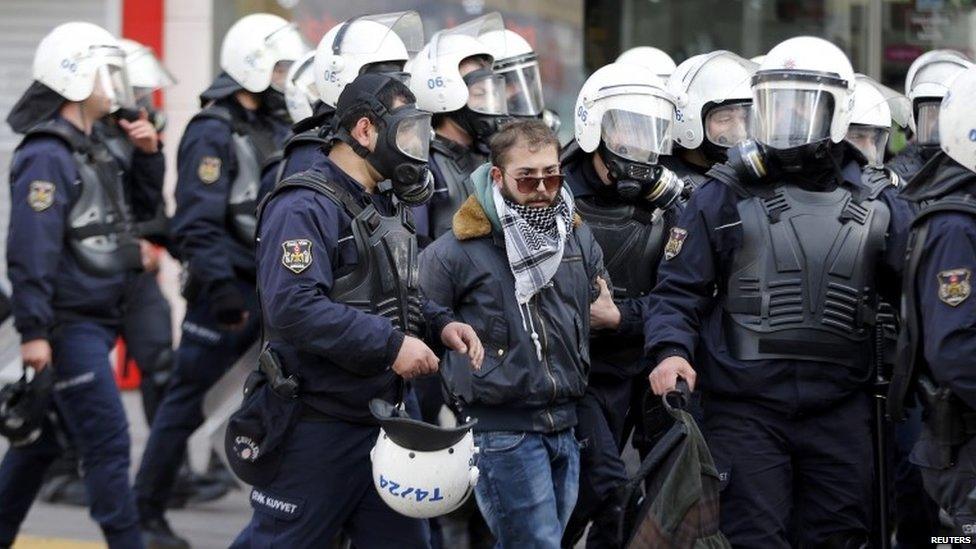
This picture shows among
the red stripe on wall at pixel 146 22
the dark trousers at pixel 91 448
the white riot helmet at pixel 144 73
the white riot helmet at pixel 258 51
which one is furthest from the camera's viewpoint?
the red stripe on wall at pixel 146 22

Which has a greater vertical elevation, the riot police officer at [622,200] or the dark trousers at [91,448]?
the riot police officer at [622,200]

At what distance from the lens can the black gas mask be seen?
6.29 m

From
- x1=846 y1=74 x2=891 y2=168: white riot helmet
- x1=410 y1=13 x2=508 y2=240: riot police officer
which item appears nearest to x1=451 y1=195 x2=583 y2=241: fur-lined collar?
x1=410 y1=13 x2=508 y2=240: riot police officer

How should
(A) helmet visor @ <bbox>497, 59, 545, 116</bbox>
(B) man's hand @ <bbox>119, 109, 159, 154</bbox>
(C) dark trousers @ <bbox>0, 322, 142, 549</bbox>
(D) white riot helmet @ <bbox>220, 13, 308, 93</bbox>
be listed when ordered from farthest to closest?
(D) white riot helmet @ <bbox>220, 13, 308, 93</bbox>
(B) man's hand @ <bbox>119, 109, 159, 154</bbox>
(A) helmet visor @ <bbox>497, 59, 545, 116</bbox>
(C) dark trousers @ <bbox>0, 322, 142, 549</bbox>

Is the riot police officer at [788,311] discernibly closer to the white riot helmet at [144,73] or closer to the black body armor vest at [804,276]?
the black body armor vest at [804,276]

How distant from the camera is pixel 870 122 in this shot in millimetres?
7375

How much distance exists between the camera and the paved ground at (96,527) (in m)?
8.09

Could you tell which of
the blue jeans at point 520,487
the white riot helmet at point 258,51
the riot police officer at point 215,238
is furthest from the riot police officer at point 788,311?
the white riot helmet at point 258,51

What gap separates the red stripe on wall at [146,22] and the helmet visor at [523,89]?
4968 mm

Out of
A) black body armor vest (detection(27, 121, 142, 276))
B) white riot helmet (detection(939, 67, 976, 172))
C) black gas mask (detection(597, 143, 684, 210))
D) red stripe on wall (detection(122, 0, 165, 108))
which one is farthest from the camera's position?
red stripe on wall (detection(122, 0, 165, 108))

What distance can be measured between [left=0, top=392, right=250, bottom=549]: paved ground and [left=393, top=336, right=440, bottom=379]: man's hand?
10.4ft

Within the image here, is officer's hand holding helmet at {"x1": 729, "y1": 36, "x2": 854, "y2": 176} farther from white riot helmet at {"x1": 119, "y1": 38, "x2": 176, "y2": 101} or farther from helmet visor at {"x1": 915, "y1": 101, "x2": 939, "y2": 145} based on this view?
white riot helmet at {"x1": 119, "y1": 38, "x2": 176, "y2": 101}

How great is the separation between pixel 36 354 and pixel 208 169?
1.48 meters

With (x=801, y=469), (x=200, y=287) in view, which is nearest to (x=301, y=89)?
(x=200, y=287)
